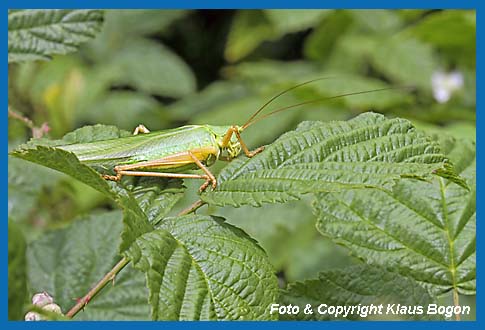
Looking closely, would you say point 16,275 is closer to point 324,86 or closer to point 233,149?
point 233,149

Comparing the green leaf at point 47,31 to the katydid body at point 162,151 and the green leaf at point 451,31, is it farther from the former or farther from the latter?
the green leaf at point 451,31

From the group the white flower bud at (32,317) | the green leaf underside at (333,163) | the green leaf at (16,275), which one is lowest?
the white flower bud at (32,317)

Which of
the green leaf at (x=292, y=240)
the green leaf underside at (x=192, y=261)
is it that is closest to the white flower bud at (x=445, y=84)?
the green leaf at (x=292, y=240)

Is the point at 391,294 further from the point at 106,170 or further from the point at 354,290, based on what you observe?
the point at 106,170

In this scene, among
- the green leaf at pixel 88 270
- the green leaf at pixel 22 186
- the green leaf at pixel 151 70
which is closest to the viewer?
the green leaf at pixel 88 270

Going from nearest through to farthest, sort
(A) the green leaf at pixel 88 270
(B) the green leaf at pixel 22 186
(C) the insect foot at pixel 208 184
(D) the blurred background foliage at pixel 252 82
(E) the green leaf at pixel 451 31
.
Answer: (C) the insect foot at pixel 208 184 < (A) the green leaf at pixel 88 270 < (B) the green leaf at pixel 22 186 < (D) the blurred background foliage at pixel 252 82 < (E) the green leaf at pixel 451 31

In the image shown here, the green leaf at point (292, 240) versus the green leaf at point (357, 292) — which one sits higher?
the green leaf at point (357, 292)
